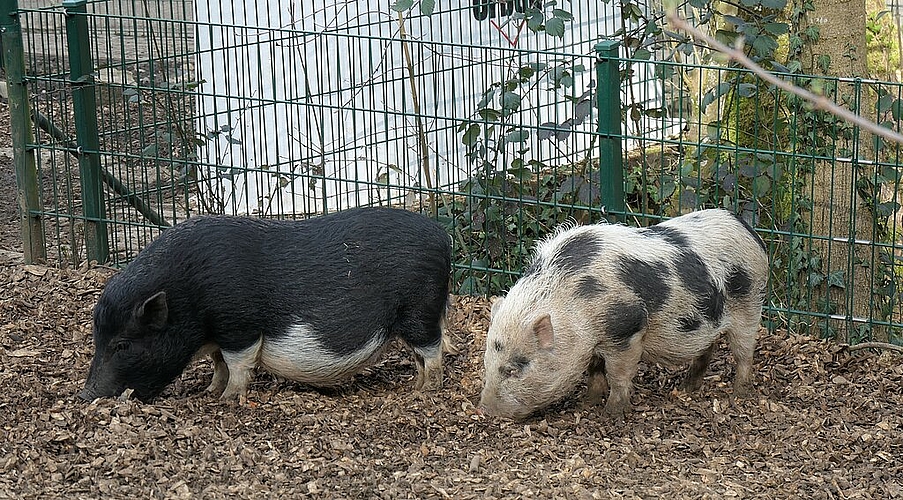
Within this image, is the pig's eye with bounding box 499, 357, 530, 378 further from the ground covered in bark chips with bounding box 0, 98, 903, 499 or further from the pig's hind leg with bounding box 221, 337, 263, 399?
the pig's hind leg with bounding box 221, 337, 263, 399

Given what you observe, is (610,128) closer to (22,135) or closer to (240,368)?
(240,368)

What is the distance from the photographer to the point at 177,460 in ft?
13.8

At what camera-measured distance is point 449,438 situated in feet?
15.2

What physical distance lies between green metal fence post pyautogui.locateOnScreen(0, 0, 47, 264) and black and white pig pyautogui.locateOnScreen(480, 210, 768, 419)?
3612 mm

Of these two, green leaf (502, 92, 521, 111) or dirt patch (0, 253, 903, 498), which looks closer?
dirt patch (0, 253, 903, 498)

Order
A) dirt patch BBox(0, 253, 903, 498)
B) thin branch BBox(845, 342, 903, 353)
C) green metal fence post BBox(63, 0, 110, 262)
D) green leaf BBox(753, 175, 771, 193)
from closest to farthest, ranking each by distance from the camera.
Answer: dirt patch BBox(0, 253, 903, 498), thin branch BBox(845, 342, 903, 353), green leaf BBox(753, 175, 771, 193), green metal fence post BBox(63, 0, 110, 262)

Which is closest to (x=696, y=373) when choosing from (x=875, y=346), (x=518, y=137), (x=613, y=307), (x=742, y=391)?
(x=742, y=391)

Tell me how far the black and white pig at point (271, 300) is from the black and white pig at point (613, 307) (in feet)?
1.46

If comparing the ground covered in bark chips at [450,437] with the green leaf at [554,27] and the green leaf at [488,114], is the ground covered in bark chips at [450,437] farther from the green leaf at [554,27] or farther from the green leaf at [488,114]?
the green leaf at [554,27]

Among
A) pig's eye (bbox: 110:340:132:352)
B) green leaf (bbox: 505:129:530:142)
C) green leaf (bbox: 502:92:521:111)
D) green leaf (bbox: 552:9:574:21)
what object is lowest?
pig's eye (bbox: 110:340:132:352)

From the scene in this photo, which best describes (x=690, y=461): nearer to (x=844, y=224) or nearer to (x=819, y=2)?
(x=844, y=224)

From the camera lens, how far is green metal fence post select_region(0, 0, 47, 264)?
6.84 metres

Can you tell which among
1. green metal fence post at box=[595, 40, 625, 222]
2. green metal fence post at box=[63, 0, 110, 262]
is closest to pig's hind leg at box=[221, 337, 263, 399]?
green metal fence post at box=[595, 40, 625, 222]

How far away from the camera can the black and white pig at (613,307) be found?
4547 mm
